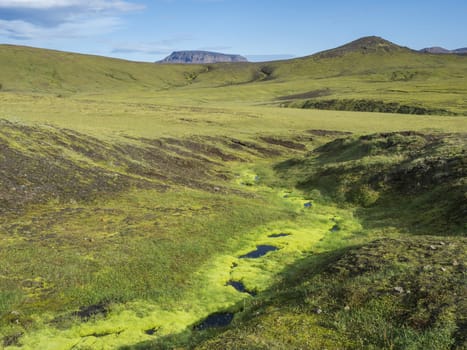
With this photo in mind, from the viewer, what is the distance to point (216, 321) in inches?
786

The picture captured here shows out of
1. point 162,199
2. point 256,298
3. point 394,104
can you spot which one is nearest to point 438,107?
point 394,104

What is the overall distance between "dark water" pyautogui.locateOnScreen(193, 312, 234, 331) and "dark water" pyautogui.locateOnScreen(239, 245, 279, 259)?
8.12 meters

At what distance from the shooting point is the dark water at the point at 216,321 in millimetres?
19469

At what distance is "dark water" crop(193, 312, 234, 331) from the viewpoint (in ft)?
63.9

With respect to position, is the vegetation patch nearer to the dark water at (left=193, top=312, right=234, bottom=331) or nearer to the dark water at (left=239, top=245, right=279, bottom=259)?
the dark water at (left=239, top=245, right=279, bottom=259)

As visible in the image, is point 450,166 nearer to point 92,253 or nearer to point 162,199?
point 162,199

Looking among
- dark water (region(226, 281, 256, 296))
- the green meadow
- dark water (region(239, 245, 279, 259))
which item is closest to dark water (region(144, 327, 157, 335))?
the green meadow

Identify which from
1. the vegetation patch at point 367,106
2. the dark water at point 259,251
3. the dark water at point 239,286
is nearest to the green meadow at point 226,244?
the dark water at point 239,286

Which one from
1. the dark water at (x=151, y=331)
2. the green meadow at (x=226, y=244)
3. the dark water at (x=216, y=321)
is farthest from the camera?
the dark water at (x=216, y=321)

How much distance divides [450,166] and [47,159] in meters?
42.0

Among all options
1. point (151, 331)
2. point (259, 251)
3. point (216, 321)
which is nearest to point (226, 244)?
point (259, 251)

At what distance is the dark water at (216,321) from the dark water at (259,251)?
812cm

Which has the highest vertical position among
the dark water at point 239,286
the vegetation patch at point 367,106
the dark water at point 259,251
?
the vegetation patch at point 367,106

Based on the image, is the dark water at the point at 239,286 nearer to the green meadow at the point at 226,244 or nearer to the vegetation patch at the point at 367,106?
the green meadow at the point at 226,244
